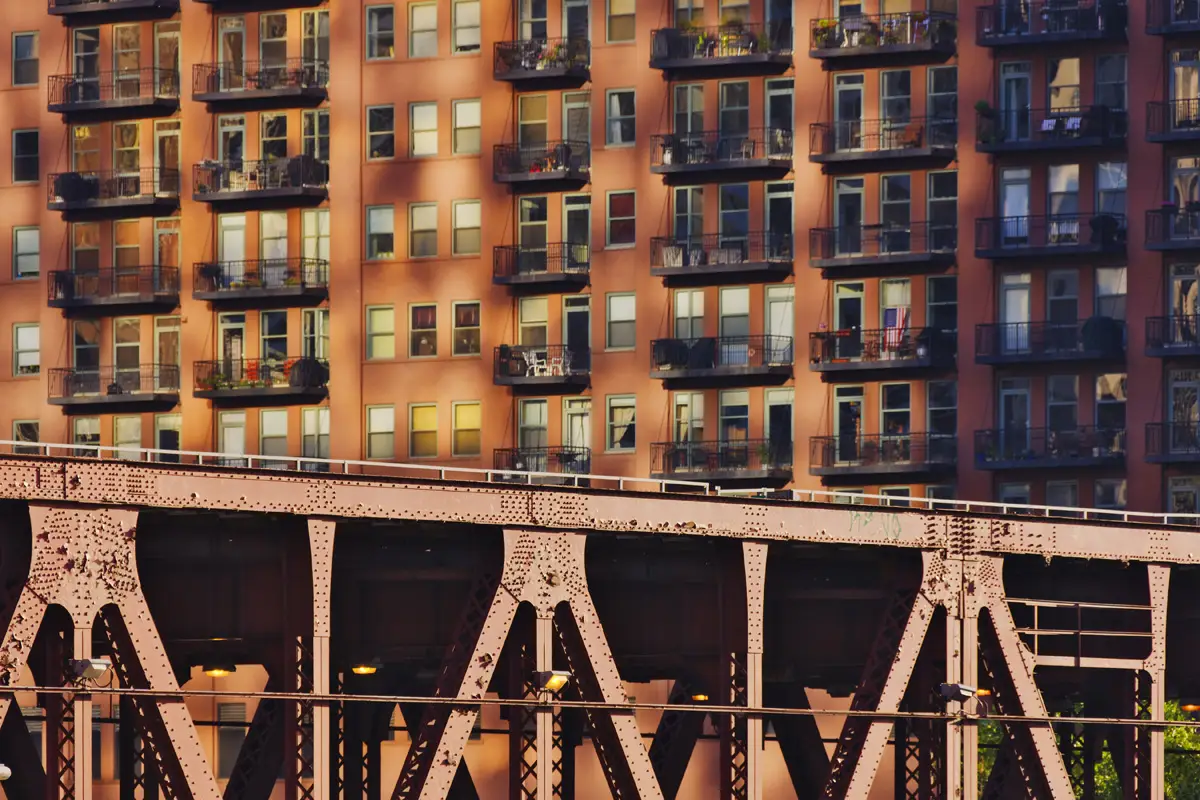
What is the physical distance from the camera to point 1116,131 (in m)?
99.0

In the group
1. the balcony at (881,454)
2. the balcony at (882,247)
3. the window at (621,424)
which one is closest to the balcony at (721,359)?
the window at (621,424)

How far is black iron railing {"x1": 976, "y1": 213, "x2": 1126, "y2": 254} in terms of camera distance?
328 ft

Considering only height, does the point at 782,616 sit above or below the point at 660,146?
below

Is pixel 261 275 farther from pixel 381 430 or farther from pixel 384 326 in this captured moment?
pixel 381 430

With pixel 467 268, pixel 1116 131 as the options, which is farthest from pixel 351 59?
pixel 1116 131

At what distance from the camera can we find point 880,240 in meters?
103

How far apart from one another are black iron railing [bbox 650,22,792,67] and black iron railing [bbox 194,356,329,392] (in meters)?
16.1

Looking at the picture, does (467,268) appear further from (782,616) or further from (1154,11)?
(782,616)

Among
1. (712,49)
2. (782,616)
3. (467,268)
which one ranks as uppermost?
(712,49)

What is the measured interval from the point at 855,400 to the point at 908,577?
56938mm

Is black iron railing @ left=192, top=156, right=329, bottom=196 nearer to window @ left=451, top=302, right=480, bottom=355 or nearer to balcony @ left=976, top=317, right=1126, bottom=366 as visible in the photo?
window @ left=451, top=302, right=480, bottom=355

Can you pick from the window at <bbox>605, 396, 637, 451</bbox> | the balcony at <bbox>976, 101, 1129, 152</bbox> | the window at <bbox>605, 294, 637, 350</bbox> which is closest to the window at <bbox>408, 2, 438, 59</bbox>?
the window at <bbox>605, 294, 637, 350</bbox>

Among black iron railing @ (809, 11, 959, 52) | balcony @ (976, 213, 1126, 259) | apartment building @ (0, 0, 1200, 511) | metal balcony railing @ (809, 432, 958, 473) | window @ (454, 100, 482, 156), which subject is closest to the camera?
balcony @ (976, 213, 1126, 259)

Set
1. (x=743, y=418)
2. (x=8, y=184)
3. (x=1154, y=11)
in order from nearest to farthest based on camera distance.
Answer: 1. (x=1154, y=11)
2. (x=743, y=418)
3. (x=8, y=184)
